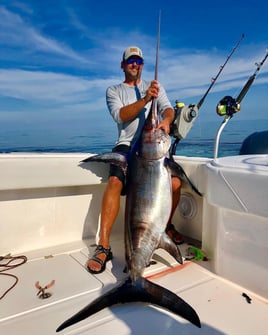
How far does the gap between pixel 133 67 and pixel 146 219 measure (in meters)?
1.72

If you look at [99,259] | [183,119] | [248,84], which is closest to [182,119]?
[183,119]

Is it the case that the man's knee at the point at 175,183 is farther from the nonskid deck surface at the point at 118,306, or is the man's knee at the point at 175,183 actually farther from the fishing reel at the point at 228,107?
the fishing reel at the point at 228,107

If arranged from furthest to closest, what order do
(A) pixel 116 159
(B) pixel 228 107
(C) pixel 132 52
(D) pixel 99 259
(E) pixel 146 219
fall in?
(C) pixel 132 52 < (B) pixel 228 107 < (A) pixel 116 159 < (D) pixel 99 259 < (E) pixel 146 219

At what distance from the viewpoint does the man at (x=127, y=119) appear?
2459mm

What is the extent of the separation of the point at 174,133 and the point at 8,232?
1891mm

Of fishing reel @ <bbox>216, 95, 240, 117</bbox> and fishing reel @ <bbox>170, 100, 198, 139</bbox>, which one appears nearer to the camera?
fishing reel @ <bbox>216, 95, 240, 117</bbox>

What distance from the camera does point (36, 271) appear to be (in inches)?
88.4

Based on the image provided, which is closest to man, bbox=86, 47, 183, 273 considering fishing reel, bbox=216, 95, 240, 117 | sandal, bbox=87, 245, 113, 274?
sandal, bbox=87, 245, 113, 274

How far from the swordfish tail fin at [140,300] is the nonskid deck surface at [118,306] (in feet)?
0.11

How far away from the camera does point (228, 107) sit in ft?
9.66

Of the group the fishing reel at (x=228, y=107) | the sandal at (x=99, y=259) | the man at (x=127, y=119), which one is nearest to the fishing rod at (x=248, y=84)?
the fishing reel at (x=228, y=107)

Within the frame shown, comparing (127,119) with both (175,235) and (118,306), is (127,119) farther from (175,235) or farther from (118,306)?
(118,306)

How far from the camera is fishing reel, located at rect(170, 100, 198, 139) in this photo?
3121 millimetres

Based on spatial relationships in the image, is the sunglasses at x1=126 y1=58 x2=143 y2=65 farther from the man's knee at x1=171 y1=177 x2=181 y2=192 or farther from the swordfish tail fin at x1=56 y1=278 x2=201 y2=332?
the swordfish tail fin at x1=56 y1=278 x2=201 y2=332
